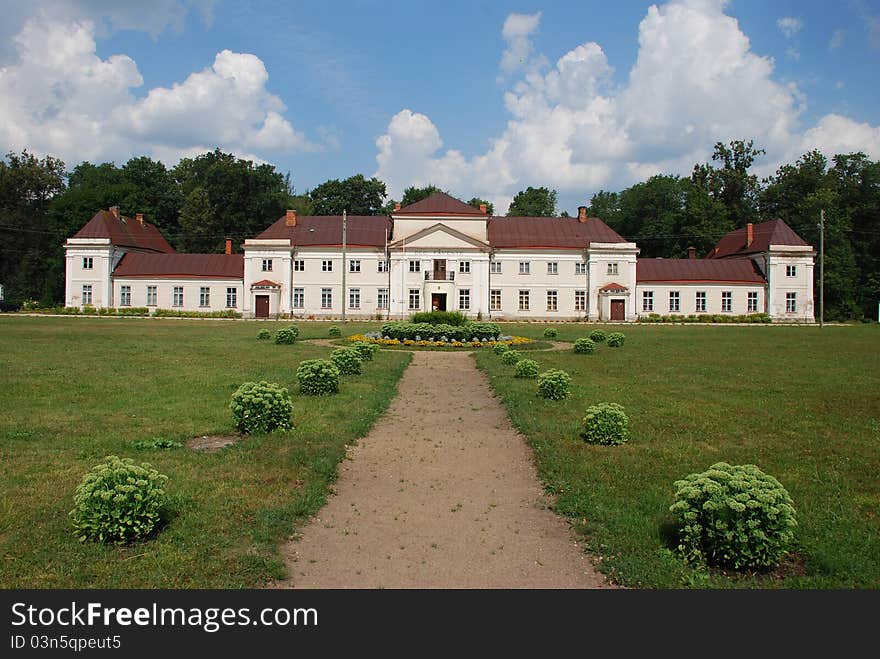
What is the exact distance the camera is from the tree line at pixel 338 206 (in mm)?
65562

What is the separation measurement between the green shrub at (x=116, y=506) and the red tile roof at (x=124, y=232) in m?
61.2

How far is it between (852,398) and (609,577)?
448 inches

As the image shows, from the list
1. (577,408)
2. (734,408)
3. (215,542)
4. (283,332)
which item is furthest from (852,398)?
(283,332)

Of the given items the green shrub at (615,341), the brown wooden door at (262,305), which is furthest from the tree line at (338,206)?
the green shrub at (615,341)

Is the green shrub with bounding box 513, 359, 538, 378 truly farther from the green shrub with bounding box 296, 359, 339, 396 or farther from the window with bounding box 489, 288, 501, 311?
the window with bounding box 489, 288, 501, 311

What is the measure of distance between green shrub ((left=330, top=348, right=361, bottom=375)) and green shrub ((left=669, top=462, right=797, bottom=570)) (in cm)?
1266

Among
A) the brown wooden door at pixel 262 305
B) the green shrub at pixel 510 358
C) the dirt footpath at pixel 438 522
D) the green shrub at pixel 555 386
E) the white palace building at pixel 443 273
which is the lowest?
the dirt footpath at pixel 438 522

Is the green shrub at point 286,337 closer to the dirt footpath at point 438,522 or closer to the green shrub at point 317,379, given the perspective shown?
the green shrub at point 317,379

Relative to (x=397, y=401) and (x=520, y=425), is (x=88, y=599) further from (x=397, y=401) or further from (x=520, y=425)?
(x=397, y=401)

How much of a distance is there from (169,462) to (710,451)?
23.8 ft

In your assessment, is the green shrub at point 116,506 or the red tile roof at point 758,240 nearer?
the green shrub at point 116,506

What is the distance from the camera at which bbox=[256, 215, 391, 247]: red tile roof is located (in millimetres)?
58688

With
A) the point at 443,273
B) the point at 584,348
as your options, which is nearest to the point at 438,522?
the point at 584,348

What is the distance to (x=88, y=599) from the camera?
4.70m
